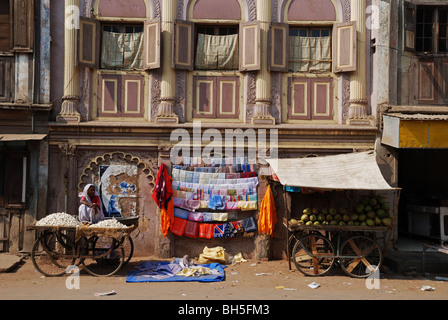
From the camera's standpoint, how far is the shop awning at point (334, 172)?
8.37 meters

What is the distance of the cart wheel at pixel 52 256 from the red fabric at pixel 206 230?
2899 mm

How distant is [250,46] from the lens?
10.3 meters

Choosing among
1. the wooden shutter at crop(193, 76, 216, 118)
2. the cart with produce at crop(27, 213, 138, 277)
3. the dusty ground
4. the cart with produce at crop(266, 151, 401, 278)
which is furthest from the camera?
the wooden shutter at crop(193, 76, 216, 118)

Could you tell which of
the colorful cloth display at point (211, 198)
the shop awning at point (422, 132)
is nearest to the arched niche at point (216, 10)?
the colorful cloth display at point (211, 198)

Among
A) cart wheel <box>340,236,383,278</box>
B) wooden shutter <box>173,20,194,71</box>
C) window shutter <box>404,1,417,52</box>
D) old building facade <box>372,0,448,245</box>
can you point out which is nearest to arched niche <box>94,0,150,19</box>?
wooden shutter <box>173,20,194,71</box>

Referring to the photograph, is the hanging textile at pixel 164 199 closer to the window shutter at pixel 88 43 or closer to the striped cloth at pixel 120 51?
the striped cloth at pixel 120 51

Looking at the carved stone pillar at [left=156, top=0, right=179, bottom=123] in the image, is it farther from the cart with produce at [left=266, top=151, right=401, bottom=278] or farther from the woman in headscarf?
the cart with produce at [left=266, top=151, right=401, bottom=278]

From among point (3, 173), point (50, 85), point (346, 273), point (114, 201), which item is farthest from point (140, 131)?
point (346, 273)

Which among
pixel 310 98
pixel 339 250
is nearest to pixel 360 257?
pixel 339 250

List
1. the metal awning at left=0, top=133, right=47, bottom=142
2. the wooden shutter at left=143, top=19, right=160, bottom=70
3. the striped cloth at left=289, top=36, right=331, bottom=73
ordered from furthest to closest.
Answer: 1. the striped cloth at left=289, top=36, right=331, bottom=73
2. the wooden shutter at left=143, top=19, right=160, bottom=70
3. the metal awning at left=0, top=133, right=47, bottom=142

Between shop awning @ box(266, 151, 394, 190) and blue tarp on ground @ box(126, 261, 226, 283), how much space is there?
2427 mm

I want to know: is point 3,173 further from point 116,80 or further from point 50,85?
point 116,80

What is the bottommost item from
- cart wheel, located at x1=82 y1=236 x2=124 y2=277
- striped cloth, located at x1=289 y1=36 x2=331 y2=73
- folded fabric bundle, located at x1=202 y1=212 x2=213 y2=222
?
cart wheel, located at x1=82 y1=236 x2=124 y2=277

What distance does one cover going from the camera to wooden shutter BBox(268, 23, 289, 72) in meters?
10.4
